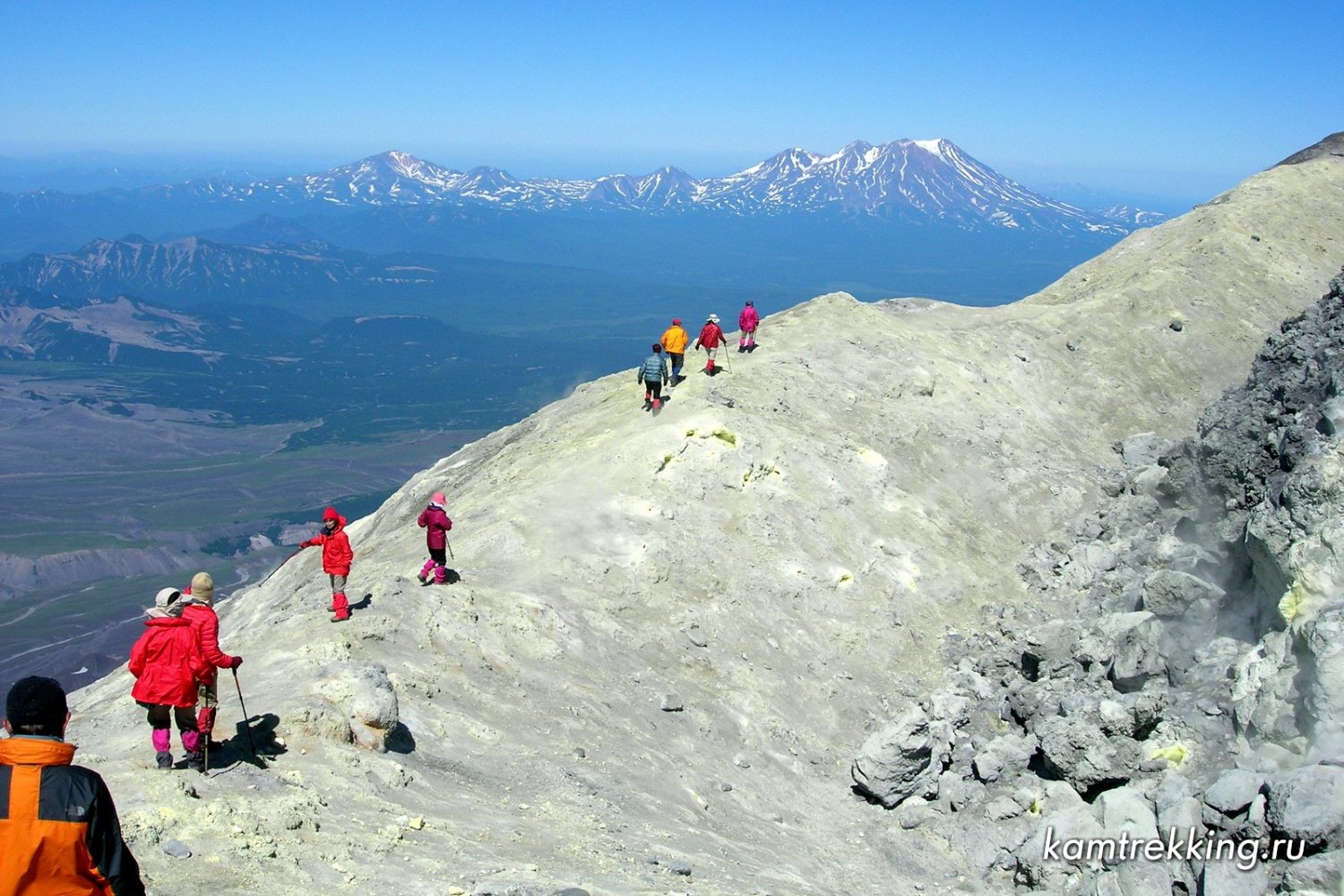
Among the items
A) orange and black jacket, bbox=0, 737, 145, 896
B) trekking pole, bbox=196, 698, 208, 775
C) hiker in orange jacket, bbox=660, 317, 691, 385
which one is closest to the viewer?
orange and black jacket, bbox=0, 737, 145, 896

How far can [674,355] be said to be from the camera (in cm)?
2597

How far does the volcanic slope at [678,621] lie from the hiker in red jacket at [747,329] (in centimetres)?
87

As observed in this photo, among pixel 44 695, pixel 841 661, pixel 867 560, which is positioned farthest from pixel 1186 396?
pixel 44 695

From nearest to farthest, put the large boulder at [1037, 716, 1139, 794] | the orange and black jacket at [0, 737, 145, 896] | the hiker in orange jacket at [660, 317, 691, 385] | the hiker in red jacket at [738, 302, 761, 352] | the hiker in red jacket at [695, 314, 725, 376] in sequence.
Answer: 1. the orange and black jacket at [0, 737, 145, 896]
2. the large boulder at [1037, 716, 1139, 794]
3. the hiker in orange jacket at [660, 317, 691, 385]
4. the hiker in red jacket at [695, 314, 725, 376]
5. the hiker in red jacket at [738, 302, 761, 352]

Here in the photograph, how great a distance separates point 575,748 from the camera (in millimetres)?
14328

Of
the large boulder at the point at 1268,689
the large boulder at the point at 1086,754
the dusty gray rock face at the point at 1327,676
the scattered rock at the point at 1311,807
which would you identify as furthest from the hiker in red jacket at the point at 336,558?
the dusty gray rock face at the point at 1327,676

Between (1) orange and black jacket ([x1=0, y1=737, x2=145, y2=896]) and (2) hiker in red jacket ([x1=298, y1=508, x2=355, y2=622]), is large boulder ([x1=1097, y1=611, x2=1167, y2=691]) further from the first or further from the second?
(1) orange and black jacket ([x1=0, y1=737, x2=145, y2=896])

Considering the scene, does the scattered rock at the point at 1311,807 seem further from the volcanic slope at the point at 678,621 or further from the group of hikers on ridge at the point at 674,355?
the group of hikers on ridge at the point at 674,355

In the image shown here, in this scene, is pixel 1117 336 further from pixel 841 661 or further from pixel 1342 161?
pixel 1342 161

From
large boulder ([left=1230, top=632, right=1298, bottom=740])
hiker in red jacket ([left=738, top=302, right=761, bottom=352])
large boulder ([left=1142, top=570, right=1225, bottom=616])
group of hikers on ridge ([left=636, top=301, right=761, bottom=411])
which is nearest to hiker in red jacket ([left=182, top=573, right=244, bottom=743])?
large boulder ([left=1230, top=632, right=1298, bottom=740])

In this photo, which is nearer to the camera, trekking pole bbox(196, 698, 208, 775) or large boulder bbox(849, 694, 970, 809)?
trekking pole bbox(196, 698, 208, 775)

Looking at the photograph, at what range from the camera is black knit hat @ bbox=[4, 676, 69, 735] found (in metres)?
5.43

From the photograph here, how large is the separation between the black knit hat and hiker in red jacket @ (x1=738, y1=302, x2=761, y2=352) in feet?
79.7

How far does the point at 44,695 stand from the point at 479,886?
4.71 meters
